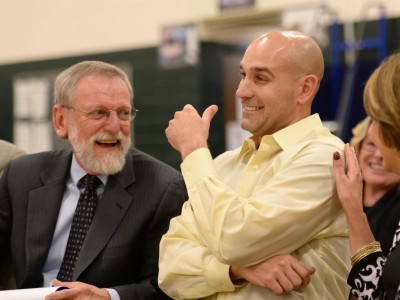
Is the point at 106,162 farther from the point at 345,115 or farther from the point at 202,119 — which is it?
the point at 345,115

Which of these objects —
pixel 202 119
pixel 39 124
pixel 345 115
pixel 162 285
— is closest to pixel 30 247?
pixel 162 285

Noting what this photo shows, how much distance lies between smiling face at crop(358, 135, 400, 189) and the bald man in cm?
174

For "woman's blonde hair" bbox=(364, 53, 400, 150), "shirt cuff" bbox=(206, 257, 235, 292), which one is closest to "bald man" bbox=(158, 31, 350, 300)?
"shirt cuff" bbox=(206, 257, 235, 292)

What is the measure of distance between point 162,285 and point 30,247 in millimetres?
747

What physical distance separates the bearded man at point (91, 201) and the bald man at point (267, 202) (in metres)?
0.31

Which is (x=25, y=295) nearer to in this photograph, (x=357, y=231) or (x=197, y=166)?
(x=197, y=166)

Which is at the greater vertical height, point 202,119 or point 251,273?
point 202,119

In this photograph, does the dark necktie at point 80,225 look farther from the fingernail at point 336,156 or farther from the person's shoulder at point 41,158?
the fingernail at point 336,156

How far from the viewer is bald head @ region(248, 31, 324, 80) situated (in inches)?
107

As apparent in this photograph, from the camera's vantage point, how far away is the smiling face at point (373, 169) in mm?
4438

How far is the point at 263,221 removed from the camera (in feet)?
8.02

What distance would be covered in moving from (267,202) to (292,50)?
1.95 feet

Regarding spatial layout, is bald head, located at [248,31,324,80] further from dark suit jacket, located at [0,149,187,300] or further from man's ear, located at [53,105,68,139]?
man's ear, located at [53,105,68,139]

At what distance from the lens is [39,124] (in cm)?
1032
